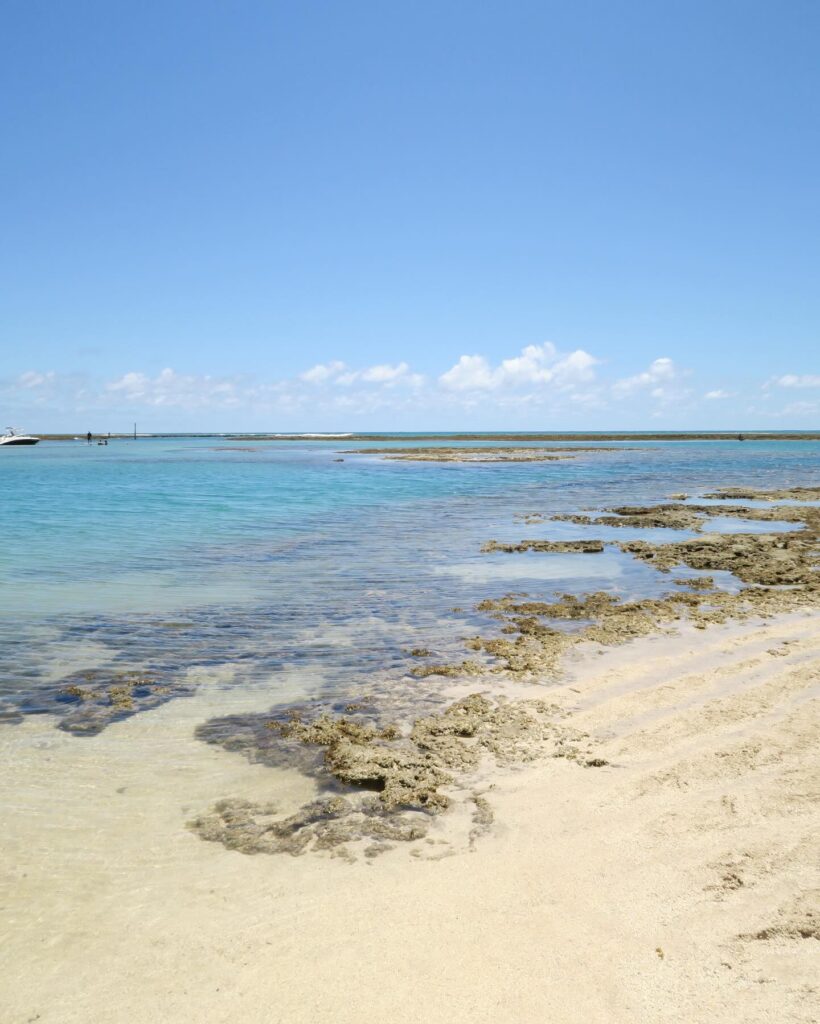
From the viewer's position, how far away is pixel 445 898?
4480mm

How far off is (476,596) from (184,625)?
218 inches

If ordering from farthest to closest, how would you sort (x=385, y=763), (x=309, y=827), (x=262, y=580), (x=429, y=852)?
1. (x=262, y=580)
2. (x=385, y=763)
3. (x=309, y=827)
4. (x=429, y=852)

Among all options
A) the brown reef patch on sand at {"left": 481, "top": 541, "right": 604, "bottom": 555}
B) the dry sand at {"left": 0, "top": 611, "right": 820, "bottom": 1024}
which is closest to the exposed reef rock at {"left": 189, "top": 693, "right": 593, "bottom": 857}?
the dry sand at {"left": 0, "top": 611, "right": 820, "bottom": 1024}

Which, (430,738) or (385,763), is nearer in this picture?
(385,763)

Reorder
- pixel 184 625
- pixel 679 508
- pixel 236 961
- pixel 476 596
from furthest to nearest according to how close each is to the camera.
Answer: pixel 679 508 < pixel 476 596 < pixel 184 625 < pixel 236 961

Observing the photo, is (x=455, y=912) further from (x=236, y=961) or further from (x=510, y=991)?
(x=236, y=961)

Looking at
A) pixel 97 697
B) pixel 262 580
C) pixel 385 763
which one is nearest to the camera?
pixel 385 763

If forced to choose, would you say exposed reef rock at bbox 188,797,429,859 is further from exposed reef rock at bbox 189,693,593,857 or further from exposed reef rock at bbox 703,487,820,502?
exposed reef rock at bbox 703,487,820,502

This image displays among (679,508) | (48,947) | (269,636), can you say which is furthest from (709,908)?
(679,508)

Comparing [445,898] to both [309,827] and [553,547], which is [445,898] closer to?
[309,827]

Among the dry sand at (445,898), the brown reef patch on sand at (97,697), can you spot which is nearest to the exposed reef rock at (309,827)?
the dry sand at (445,898)

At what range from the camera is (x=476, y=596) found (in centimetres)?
1354

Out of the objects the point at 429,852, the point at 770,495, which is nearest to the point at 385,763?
the point at 429,852

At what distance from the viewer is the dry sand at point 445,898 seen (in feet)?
12.1
